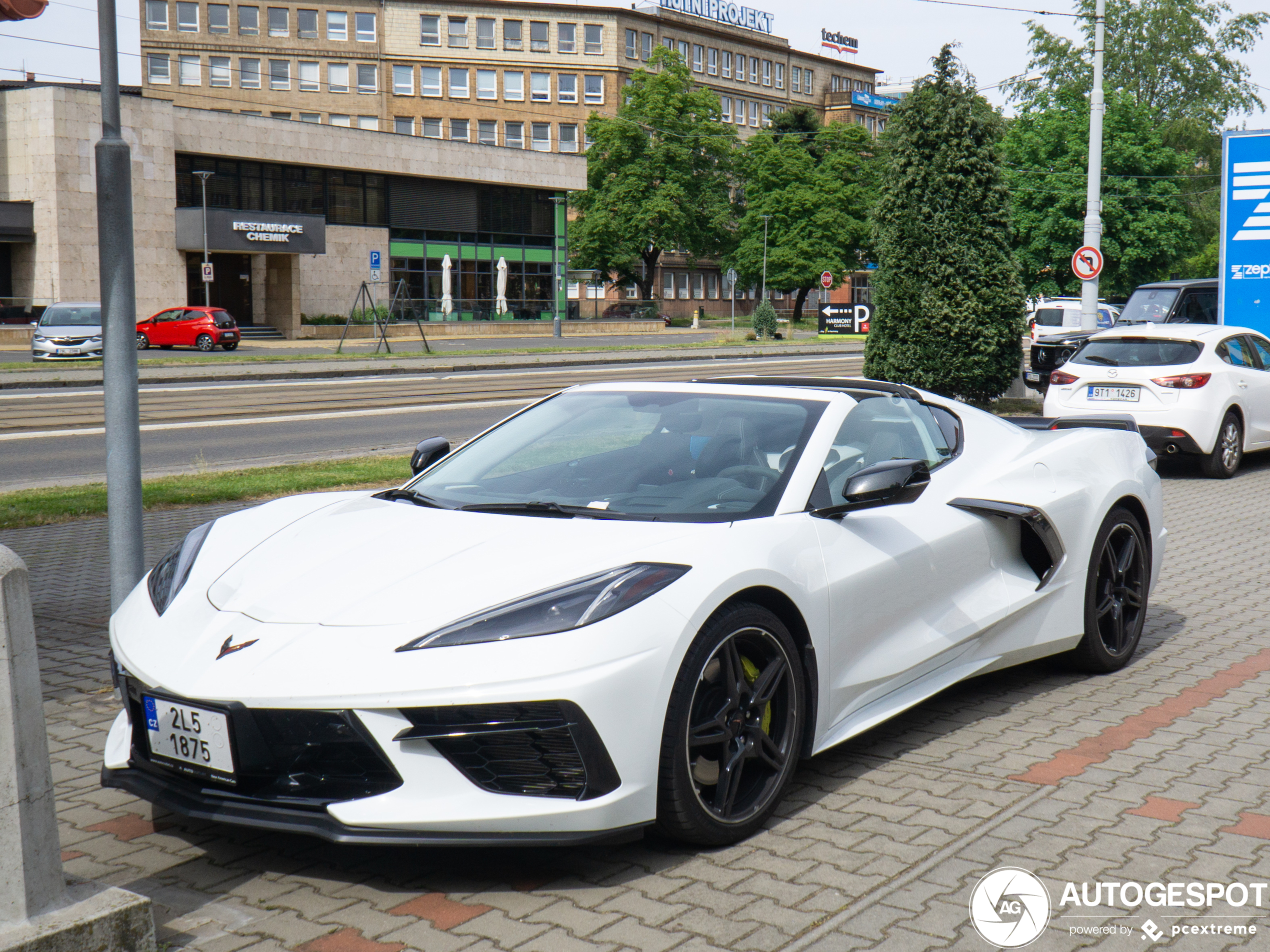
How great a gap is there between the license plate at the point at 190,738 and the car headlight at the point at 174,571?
0.47 meters

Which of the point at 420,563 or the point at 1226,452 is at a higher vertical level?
the point at 420,563

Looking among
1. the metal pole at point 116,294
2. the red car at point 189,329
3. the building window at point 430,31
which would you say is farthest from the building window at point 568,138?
the metal pole at point 116,294

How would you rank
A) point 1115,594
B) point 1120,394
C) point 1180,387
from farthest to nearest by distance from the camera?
1. point 1120,394
2. point 1180,387
3. point 1115,594

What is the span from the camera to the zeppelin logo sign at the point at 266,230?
165ft

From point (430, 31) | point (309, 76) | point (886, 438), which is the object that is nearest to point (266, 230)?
point (309, 76)

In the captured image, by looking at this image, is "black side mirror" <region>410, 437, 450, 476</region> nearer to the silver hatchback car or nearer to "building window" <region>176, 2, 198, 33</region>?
the silver hatchback car

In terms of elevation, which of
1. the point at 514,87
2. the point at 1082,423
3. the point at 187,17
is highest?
the point at 187,17

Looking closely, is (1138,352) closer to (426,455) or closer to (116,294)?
(426,455)

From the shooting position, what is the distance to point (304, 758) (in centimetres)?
321

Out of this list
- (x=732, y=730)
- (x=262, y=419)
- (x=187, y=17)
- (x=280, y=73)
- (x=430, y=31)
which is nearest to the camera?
(x=732, y=730)

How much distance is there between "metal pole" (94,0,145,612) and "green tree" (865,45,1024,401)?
12.8 meters

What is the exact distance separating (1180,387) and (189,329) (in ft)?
113

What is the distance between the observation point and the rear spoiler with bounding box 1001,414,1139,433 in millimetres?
6016

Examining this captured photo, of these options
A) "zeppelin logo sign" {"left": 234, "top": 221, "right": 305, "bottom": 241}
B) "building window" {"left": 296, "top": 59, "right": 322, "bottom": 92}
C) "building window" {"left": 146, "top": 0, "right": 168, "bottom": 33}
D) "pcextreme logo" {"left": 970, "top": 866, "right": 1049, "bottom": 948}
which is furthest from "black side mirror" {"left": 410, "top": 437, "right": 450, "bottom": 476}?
"building window" {"left": 296, "top": 59, "right": 322, "bottom": 92}
